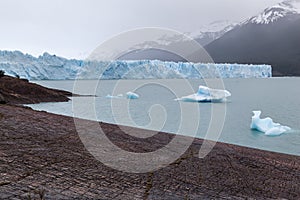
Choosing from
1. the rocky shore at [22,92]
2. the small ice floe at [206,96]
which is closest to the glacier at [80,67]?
the small ice floe at [206,96]

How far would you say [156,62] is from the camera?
89625 millimetres

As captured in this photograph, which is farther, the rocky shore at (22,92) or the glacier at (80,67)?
the glacier at (80,67)

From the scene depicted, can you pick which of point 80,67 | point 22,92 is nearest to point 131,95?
point 22,92

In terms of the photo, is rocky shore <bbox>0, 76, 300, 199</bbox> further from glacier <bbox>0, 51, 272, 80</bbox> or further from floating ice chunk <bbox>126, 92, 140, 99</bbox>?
glacier <bbox>0, 51, 272, 80</bbox>

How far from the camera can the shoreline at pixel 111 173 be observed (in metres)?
4.59

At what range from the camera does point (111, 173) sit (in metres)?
5.43

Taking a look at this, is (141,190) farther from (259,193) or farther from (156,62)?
(156,62)

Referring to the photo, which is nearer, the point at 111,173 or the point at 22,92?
the point at 111,173

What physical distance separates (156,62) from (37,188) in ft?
282

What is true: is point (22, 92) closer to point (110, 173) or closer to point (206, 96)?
point (206, 96)

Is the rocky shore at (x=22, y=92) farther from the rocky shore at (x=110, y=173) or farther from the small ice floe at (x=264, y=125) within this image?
the rocky shore at (x=110, y=173)

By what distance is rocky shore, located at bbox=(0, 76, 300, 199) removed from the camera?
4566mm

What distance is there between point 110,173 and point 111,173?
0.02 m

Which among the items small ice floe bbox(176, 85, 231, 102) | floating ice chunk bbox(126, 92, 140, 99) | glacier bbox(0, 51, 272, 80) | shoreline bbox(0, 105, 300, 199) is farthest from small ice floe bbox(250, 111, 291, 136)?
glacier bbox(0, 51, 272, 80)
